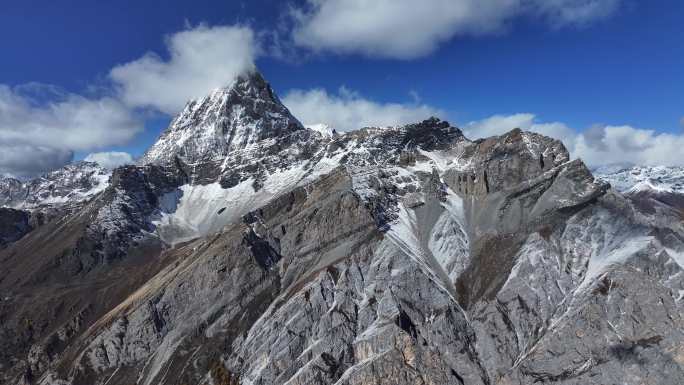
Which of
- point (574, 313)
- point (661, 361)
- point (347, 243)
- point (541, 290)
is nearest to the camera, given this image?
point (661, 361)

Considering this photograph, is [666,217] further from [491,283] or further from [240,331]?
[240,331]

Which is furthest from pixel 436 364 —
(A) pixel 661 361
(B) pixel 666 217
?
(B) pixel 666 217

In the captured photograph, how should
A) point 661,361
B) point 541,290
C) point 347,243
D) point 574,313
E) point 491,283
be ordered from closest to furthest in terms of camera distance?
point 661,361, point 574,313, point 541,290, point 491,283, point 347,243

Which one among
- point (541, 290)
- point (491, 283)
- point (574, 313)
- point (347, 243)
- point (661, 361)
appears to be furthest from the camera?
point (347, 243)

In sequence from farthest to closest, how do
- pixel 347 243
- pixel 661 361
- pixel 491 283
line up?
pixel 347 243 → pixel 491 283 → pixel 661 361

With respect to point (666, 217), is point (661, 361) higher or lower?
lower

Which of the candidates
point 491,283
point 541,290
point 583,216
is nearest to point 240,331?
point 491,283

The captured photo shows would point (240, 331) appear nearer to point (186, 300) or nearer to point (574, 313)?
point (186, 300)

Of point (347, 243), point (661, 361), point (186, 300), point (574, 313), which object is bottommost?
point (661, 361)

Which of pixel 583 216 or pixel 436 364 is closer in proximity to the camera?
pixel 436 364
